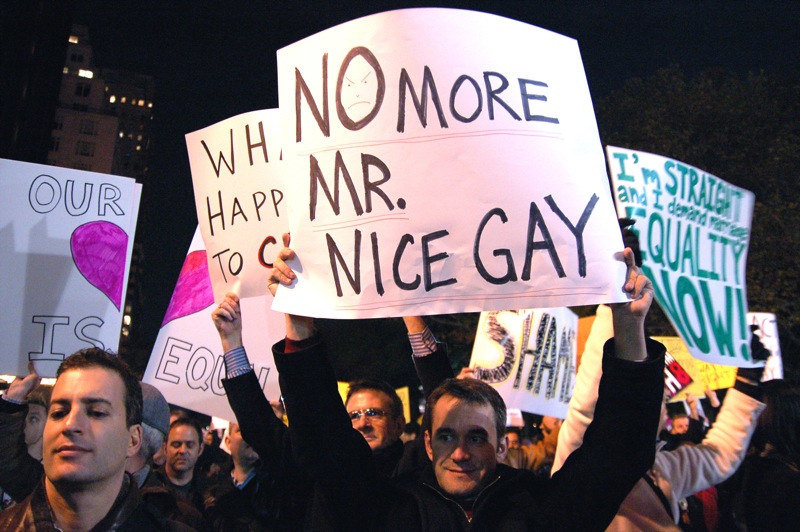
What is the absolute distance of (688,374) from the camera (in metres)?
9.30

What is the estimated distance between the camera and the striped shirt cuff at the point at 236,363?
3498mm

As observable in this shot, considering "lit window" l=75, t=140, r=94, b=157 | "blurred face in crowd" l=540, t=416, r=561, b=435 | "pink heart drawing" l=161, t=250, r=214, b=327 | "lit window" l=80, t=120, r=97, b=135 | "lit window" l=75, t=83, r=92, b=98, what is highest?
"lit window" l=75, t=83, r=92, b=98

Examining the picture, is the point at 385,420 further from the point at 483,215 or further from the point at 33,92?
the point at 33,92

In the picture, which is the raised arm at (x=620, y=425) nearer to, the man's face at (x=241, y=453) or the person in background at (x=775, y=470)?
the person in background at (x=775, y=470)

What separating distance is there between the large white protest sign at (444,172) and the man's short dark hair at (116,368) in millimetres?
602

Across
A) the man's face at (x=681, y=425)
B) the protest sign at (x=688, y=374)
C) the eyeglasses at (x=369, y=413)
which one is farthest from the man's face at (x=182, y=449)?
the protest sign at (x=688, y=374)

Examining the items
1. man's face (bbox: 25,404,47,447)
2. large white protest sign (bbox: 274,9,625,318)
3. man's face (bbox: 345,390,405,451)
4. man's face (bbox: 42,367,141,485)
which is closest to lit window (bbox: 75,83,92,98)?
man's face (bbox: 25,404,47,447)

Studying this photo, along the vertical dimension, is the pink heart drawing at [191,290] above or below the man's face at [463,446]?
above

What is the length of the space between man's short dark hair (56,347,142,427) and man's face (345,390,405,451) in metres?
1.57

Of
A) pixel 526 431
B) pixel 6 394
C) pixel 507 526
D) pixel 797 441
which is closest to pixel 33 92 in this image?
pixel 6 394

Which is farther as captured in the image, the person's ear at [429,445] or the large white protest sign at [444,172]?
the person's ear at [429,445]

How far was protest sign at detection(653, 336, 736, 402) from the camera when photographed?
354 inches

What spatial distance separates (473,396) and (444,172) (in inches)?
32.3

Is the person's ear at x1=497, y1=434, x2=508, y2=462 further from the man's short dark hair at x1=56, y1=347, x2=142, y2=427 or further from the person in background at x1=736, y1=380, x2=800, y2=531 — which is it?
the person in background at x1=736, y1=380, x2=800, y2=531
